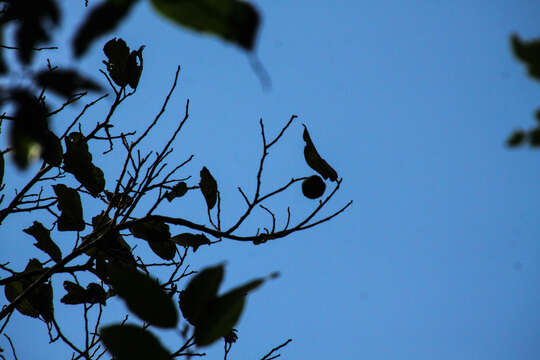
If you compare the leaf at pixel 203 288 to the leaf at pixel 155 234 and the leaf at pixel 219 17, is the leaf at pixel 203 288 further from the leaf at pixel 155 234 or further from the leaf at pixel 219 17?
the leaf at pixel 155 234

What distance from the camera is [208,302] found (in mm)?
619

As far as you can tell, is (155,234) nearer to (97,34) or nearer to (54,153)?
(54,153)

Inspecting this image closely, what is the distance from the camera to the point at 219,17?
0.44 m

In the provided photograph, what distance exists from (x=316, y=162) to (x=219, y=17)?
1.08m

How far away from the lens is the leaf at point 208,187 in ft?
5.93

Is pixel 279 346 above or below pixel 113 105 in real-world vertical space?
below

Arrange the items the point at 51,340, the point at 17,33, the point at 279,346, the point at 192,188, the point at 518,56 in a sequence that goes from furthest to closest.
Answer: the point at 192,188, the point at 51,340, the point at 279,346, the point at 17,33, the point at 518,56

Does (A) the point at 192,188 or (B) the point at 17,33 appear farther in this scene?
(A) the point at 192,188

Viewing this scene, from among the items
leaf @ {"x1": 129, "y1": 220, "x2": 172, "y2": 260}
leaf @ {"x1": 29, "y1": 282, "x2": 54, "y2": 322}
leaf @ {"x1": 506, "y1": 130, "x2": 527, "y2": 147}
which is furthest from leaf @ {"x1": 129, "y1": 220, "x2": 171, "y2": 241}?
leaf @ {"x1": 506, "y1": 130, "x2": 527, "y2": 147}

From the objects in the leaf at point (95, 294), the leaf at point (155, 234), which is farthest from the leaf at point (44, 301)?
the leaf at point (155, 234)

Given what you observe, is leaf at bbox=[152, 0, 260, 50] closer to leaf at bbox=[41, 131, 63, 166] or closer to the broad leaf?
leaf at bbox=[41, 131, 63, 166]

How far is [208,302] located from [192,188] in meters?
1.41

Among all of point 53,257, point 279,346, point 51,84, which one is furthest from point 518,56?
point 53,257

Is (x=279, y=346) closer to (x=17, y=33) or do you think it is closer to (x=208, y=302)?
(x=208, y=302)
